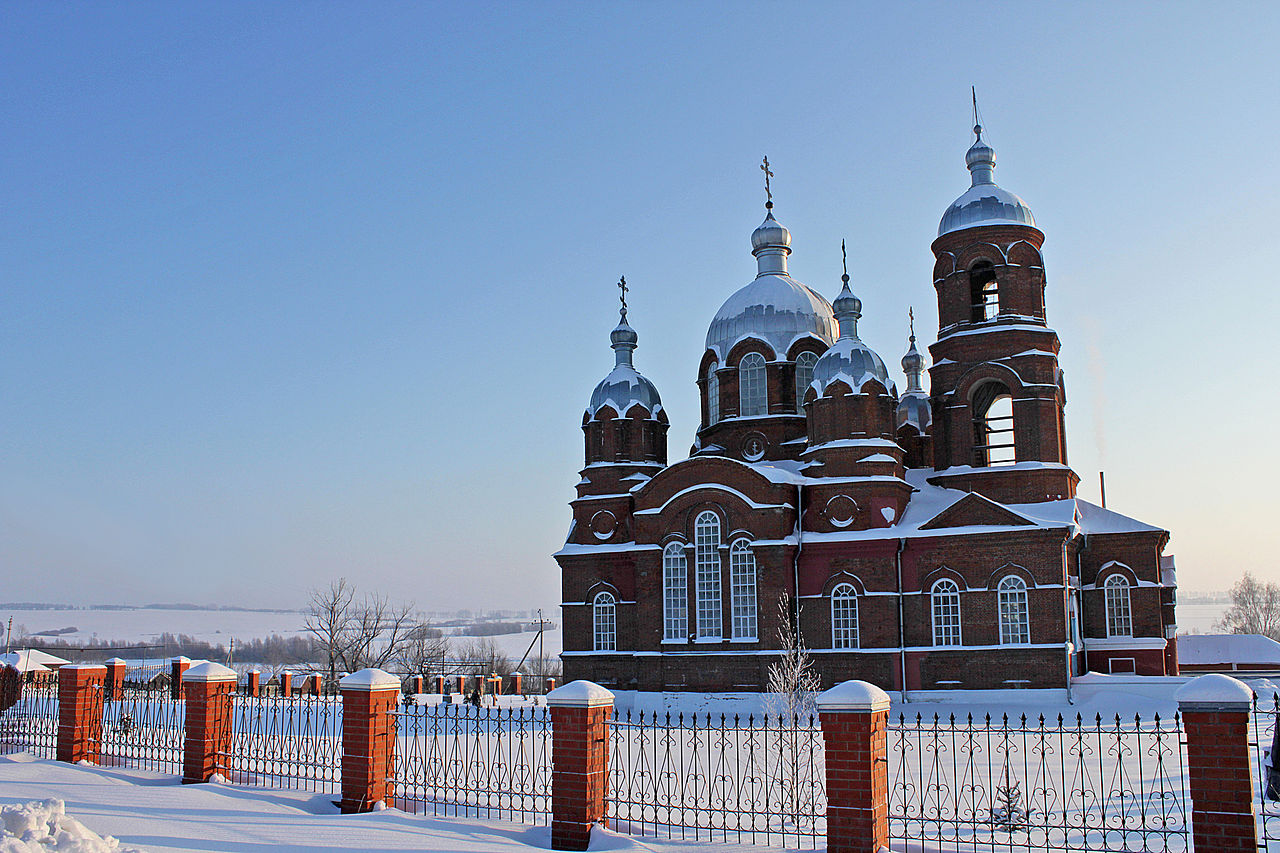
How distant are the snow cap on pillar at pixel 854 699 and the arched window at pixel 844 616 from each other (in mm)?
16335

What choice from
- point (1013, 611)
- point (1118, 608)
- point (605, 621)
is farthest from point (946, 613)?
point (605, 621)

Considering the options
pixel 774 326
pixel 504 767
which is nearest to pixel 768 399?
pixel 774 326

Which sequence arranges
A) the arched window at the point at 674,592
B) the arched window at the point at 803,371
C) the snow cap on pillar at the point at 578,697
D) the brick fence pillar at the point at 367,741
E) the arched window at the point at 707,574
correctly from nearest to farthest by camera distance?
the snow cap on pillar at the point at 578,697 → the brick fence pillar at the point at 367,741 → the arched window at the point at 707,574 → the arched window at the point at 674,592 → the arched window at the point at 803,371

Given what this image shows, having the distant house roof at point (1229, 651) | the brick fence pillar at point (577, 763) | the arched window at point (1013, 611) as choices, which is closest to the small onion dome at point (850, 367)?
the arched window at point (1013, 611)

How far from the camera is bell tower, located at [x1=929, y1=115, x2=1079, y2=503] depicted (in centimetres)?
2498

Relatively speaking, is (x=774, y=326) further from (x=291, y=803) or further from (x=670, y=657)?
(x=291, y=803)

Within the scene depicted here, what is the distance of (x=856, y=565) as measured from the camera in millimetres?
23922

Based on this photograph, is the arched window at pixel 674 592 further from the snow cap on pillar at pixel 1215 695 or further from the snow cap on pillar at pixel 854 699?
the snow cap on pillar at pixel 1215 695

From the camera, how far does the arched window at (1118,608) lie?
24.9 meters

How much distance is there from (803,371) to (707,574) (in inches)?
279

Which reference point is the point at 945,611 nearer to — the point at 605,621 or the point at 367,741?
the point at 605,621

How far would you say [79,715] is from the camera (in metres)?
12.5

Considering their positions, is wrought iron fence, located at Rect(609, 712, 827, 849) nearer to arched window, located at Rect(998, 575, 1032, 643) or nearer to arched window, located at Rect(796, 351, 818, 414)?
arched window, located at Rect(998, 575, 1032, 643)

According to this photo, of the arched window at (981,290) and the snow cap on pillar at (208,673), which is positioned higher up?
the arched window at (981,290)
